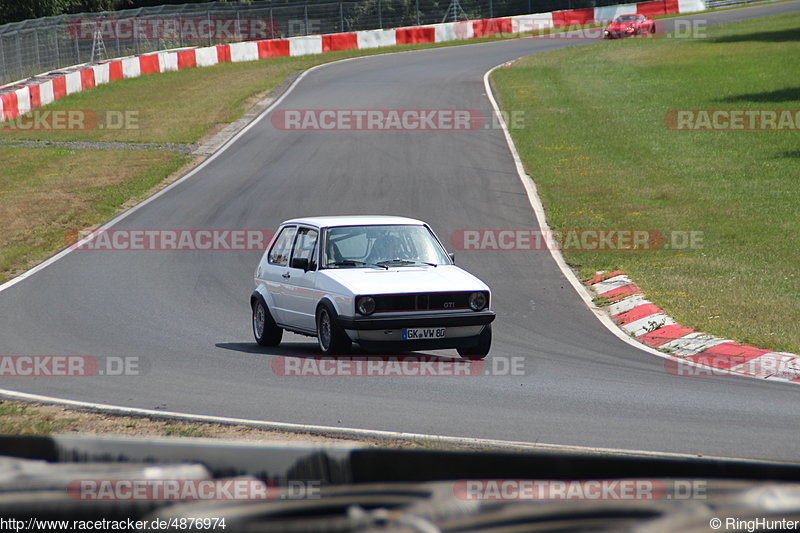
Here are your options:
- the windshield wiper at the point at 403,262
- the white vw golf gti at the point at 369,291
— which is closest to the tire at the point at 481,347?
the white vw golf gti at the point at 369,291

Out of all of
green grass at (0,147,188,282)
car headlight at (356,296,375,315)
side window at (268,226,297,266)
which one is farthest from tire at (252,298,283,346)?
green grass at (0,147,188,282)

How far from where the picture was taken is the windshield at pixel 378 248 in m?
11.4

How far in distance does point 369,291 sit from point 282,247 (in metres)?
2.50

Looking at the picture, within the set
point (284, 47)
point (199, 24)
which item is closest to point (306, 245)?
point (284, 47)

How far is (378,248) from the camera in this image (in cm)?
1155

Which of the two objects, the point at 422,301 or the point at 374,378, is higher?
the point at 422,301

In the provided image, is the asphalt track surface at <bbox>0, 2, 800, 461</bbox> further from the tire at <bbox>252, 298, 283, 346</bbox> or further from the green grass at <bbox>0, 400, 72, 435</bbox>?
the green grass at <bbox>0, 400, 72, 435</bbox>

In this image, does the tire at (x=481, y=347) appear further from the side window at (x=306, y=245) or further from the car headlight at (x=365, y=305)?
the side window at (x=306, y=245)

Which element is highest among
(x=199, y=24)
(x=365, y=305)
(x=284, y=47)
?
(x=199, y=24)

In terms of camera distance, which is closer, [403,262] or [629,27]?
[403,262]

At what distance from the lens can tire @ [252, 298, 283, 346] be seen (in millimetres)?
12062

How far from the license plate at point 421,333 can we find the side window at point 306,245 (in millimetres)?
1635

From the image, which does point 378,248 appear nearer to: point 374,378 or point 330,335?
point 330,335

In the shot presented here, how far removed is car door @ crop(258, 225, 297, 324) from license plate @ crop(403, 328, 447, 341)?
2.08 metres
